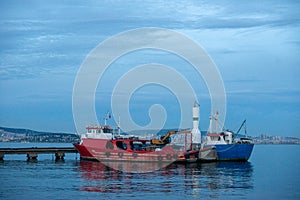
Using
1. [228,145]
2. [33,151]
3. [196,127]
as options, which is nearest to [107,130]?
[33,151]

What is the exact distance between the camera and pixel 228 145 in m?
79.5

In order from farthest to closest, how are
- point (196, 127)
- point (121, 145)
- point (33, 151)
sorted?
point (196, 127), point (33, 151), point (121, 145)

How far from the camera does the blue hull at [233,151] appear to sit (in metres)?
79.5

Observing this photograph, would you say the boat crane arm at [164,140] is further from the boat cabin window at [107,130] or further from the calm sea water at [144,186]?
the calm sea water at [144,186]

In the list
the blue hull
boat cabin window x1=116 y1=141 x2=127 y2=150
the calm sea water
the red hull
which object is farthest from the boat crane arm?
the calm sea water

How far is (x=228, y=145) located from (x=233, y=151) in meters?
1.59

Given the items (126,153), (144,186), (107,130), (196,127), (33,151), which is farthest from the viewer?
(196,127)

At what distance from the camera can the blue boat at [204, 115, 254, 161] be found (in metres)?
79.5

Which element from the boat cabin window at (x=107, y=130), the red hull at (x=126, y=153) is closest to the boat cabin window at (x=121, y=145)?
the red hull at (x=126, y=153)

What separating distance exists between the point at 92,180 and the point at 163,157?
24.1 m

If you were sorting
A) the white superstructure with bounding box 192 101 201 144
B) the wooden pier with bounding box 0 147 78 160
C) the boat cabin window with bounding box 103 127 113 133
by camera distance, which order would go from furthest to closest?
the white superstructure with bounding box 192 101 201 144 < the wooden pier with bounding box 0 147 78 160 < the boat cabin window with bounding box 103 127 113 133

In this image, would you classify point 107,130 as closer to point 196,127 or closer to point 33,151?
point 33,151

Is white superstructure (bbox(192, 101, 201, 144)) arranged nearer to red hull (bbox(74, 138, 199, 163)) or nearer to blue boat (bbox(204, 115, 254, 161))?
blue boat (bbox(204, 115, 254, 161))

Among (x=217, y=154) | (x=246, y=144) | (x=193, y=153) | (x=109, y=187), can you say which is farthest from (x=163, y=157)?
(x=109, y=187)
